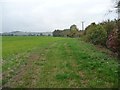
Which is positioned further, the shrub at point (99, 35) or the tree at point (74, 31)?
the tree at point (74, 31)

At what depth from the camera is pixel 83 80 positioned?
12094 mm

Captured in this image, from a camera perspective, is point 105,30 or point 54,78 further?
point 105,30

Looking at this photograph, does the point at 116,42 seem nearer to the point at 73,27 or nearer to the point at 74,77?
the point at 74,77

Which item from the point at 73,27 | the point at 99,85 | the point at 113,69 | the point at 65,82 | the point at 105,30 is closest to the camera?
the point at 99,85

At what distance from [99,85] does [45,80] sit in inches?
94.1

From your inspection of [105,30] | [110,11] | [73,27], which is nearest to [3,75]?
[110,11]

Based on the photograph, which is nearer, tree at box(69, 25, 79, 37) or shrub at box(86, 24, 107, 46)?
shrub at box(86, 24, 107, 46)

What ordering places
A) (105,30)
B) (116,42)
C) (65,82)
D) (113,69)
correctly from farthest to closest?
(105,30)
(116,42)
(113,69)
(65,82)

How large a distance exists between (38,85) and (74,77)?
1982 millimetres

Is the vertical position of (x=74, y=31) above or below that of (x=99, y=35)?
above

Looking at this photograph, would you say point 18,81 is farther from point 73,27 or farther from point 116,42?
point 73,27

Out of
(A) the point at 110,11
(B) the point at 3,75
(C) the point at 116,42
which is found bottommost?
(B) the point at 3,75

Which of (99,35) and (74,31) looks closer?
(99,35)

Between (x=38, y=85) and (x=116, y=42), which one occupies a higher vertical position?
(x=116, y=42)
